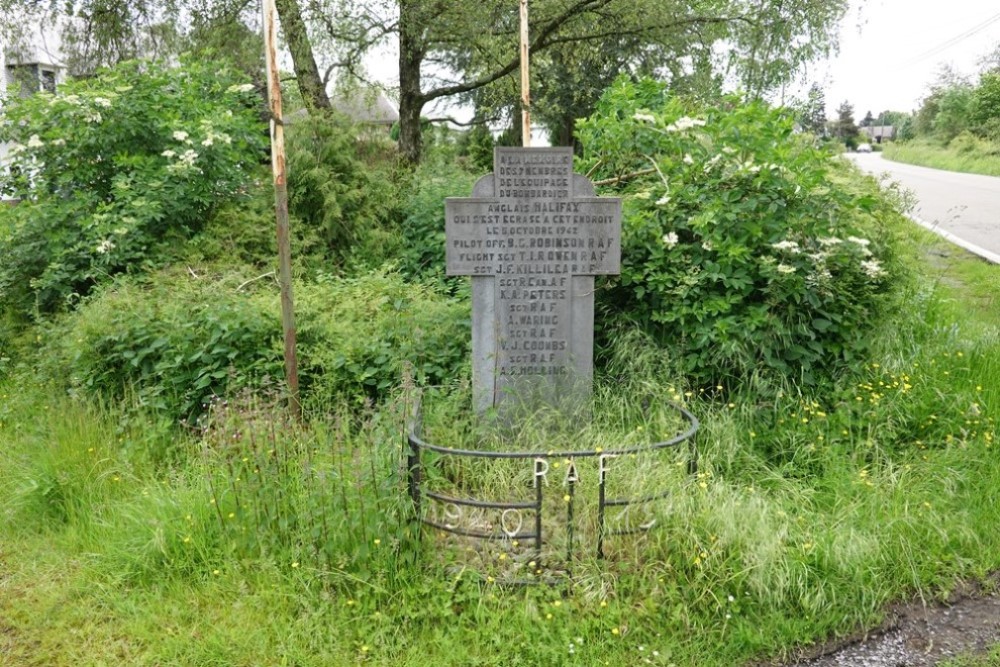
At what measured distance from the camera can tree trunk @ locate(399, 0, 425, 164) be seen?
34.1 feet

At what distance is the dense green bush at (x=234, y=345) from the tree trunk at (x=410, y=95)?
555 cm

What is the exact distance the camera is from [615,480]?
3.85 m

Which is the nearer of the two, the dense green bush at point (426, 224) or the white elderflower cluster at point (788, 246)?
the white elderflower cluster at point (788, 246)

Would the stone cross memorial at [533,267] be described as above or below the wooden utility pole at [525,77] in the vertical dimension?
below

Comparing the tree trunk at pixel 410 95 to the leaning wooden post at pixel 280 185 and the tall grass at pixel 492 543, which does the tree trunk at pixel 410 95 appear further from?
the tall grass at pixel 492 543

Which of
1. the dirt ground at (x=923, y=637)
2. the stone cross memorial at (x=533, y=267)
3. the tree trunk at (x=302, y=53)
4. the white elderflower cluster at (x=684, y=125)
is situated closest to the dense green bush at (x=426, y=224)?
the tree trunk at (x=302, y=53)

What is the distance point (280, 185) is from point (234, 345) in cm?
141

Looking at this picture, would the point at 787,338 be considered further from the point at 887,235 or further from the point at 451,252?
the point at 451,252

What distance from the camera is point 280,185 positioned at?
4.33 meters

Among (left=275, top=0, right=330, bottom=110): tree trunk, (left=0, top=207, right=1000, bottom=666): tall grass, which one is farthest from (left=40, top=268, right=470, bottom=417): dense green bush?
(left=275, top=0, right=330, bottom=110): tree trunk

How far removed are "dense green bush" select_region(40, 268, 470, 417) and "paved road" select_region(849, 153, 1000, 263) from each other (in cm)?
424

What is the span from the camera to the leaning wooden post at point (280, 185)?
13.7ft

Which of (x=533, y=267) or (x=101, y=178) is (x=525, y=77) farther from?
(x=101, y=178)

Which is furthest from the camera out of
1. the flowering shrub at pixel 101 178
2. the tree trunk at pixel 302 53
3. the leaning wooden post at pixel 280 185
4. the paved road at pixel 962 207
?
the paved road at pixel 962 207
